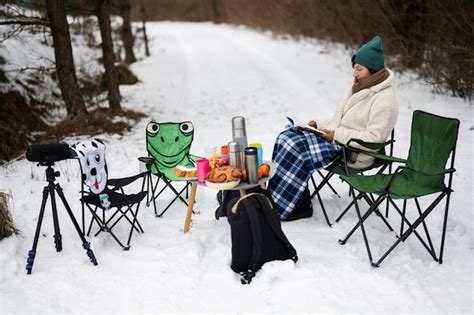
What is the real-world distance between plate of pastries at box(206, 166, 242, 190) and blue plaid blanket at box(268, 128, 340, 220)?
586 millimetres

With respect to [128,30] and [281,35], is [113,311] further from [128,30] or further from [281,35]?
[281,35]

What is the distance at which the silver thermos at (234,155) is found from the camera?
11.5 feet

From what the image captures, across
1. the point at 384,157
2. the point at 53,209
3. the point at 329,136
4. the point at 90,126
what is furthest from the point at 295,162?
the point at 90,126

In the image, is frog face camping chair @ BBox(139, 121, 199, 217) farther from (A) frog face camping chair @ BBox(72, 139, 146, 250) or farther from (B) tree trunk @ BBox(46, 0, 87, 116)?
(B) tree trunk @ BBox(46, 0, 87, 116)

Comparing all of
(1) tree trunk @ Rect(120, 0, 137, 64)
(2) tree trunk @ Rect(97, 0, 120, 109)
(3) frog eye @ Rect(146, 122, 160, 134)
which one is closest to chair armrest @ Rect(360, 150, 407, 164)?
(3) frog eye @ Rect(146, 122, 160, 134)

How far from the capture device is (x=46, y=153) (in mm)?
3047

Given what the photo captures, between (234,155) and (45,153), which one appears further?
(234,155)

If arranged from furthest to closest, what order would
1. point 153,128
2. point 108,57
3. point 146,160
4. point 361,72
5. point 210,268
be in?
point 108,57, point 153,128, point 146,160, point 361,72, point 210,268

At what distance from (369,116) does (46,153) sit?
8.39 feet

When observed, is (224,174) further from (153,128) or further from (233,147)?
(153,128)

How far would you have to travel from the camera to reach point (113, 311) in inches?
109

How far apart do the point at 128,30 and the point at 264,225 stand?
41.3ft

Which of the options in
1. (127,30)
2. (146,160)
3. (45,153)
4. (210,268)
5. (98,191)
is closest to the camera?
(45,153)

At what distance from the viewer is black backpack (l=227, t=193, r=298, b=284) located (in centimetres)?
306
